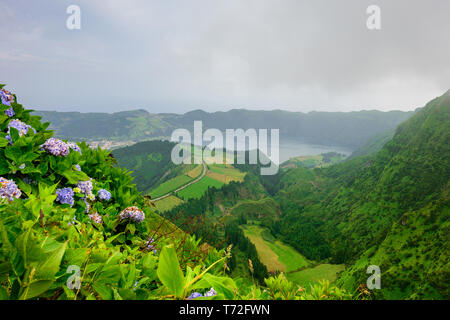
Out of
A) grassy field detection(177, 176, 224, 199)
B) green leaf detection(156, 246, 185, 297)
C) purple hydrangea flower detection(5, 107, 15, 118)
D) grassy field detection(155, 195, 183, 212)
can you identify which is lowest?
grassy field detection(155, 195, 183, 212)

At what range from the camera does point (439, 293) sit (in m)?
44.2

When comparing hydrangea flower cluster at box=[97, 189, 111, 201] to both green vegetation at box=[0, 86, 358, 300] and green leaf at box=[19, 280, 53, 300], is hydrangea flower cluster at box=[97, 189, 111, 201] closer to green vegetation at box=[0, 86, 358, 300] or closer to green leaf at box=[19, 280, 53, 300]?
green vegetation at box=[0, 86, 358, 300]

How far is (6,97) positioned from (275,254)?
104 m

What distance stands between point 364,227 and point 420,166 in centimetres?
4067

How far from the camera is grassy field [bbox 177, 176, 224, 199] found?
410ft

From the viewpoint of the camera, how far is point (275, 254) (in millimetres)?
95125

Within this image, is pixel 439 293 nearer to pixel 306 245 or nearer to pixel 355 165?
pixel 306 245

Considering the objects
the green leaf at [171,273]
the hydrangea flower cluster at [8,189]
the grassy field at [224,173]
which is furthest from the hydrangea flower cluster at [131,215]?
the grassy field at [224,173]

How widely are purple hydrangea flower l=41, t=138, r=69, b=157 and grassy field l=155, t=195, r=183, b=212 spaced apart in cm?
10438

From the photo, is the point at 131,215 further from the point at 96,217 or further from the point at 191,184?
the point at 191,184

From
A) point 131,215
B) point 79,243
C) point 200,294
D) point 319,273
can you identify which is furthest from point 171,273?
point 319,273

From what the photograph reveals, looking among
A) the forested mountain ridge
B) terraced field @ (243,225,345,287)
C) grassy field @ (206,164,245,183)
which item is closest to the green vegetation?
the forested mountain ridge

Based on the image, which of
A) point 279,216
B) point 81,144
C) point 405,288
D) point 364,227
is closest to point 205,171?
point 279,216
